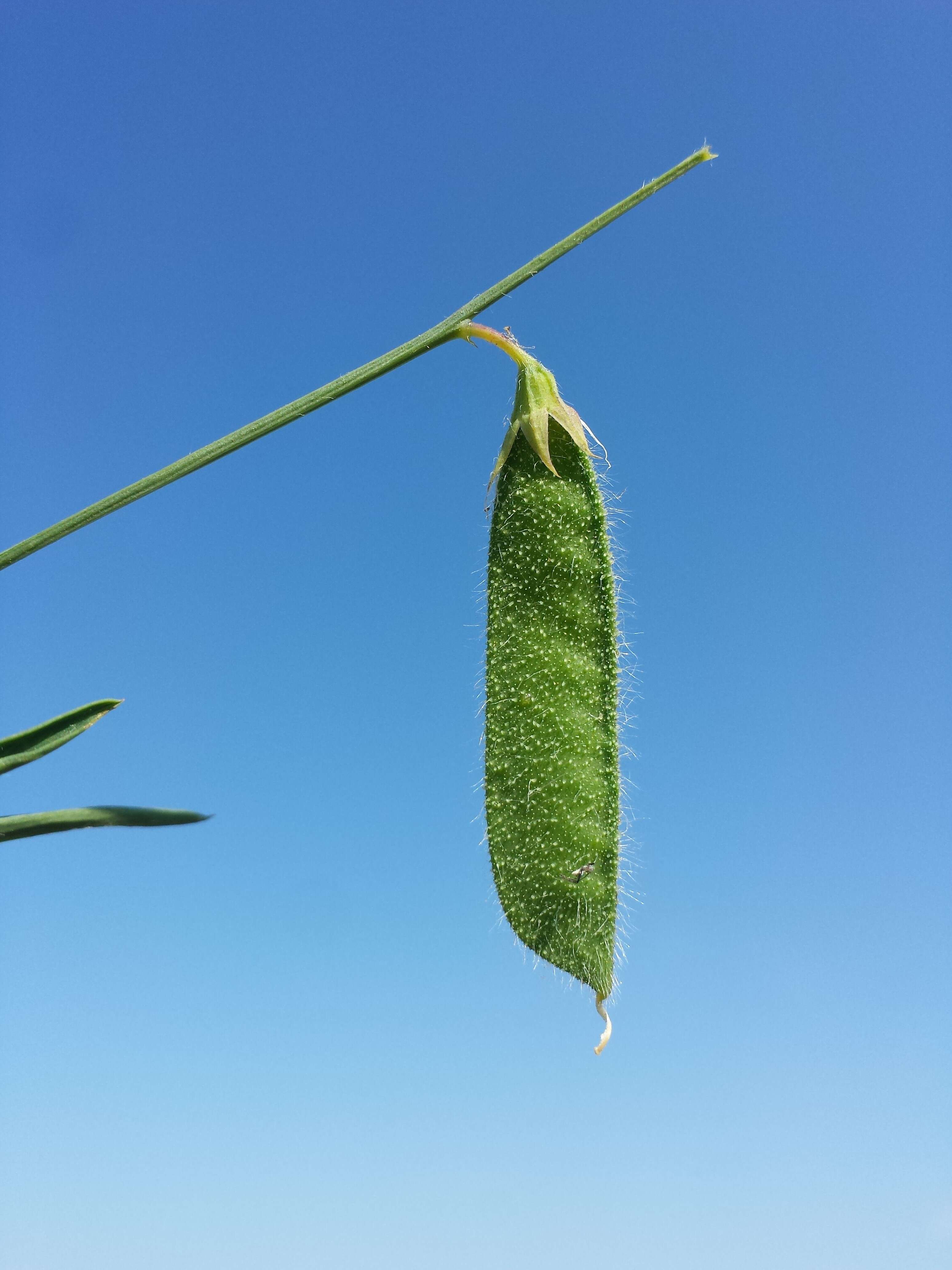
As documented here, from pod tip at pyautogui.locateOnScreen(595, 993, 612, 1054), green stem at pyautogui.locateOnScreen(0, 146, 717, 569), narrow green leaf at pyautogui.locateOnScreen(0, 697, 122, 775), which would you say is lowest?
pod tip at pyautogui.locateOnScreen(595, 993, 612, 1054)

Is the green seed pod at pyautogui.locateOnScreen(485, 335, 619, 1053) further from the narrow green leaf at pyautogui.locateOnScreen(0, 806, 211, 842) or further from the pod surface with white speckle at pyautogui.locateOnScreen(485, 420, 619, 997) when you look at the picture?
the narrow green leaf at pyautogui.locateOnScreen(0, 806, 211, 842)

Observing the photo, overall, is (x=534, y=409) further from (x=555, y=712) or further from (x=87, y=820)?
(x=87, y=820)

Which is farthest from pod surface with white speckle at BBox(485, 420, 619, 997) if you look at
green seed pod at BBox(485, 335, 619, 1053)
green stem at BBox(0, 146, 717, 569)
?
green stem at BBox(0, 146, 717, 569)

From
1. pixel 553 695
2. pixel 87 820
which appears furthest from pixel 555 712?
pixel 87 820

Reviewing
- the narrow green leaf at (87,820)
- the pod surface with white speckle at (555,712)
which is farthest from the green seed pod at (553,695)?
the narrow green leaf at (87,820)

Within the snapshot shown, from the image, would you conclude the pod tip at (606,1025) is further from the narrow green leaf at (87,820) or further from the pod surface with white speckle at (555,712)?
the narrow green leaf at (87,820)
